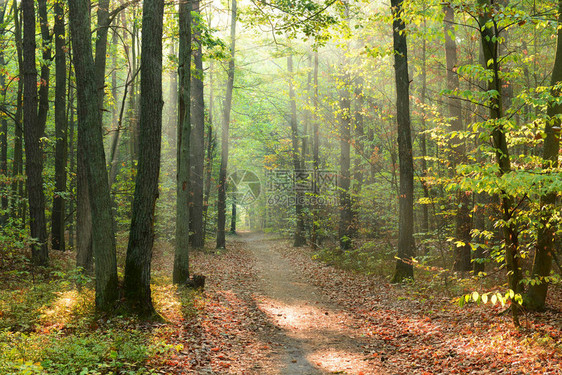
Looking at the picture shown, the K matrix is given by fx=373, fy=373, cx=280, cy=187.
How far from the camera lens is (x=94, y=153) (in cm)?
673

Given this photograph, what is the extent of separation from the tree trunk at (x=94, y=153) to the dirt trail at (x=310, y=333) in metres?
3.30

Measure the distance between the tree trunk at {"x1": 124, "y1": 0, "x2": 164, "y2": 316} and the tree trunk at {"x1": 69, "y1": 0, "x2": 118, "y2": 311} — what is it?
1.22ft

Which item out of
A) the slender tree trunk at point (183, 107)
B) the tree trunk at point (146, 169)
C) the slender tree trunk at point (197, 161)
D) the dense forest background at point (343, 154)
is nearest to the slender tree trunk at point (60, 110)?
the dense forest background at point (343, 154)

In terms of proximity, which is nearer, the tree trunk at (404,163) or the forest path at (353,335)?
the forest path at (353,335)

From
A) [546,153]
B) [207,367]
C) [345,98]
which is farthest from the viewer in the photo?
[345,98]

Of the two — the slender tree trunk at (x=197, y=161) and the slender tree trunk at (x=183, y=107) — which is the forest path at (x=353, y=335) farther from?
the slender tree trunk at (x=197, y=161)

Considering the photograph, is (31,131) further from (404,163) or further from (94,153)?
(404,163)

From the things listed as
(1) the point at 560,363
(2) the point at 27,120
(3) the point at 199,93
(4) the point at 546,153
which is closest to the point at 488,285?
(4) the point at 546,153

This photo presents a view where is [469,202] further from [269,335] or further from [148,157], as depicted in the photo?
[148,157]

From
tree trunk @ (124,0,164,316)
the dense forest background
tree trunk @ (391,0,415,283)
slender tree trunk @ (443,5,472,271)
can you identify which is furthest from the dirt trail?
slender tree trunk @ (443,5,472,271)

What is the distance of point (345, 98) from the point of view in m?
16.5

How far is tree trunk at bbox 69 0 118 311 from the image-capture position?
6.73 metres

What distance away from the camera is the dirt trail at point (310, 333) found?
18.7 feet

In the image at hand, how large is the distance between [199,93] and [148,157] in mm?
11380
